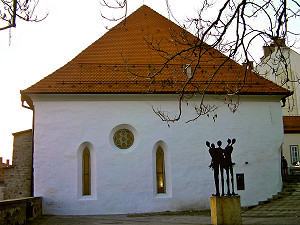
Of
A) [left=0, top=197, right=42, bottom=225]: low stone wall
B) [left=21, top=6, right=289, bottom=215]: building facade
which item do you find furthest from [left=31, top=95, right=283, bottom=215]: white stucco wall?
[left=0, top=197, right=42, bottom=225]: low stone wall

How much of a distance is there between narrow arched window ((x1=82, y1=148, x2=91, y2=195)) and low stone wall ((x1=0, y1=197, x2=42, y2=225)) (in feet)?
5.85

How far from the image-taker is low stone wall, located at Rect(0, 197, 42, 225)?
354 inches

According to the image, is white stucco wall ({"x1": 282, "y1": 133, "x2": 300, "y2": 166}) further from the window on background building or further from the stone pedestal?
the stone pedestal

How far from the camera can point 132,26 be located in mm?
17766

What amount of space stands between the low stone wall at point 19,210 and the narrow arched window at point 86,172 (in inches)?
70.2

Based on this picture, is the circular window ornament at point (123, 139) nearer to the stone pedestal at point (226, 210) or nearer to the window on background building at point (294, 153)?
the stone pedestal at point (226, 210)

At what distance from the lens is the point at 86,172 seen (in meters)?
14.4

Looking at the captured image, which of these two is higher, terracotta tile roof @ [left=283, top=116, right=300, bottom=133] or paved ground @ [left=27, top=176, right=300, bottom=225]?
terracotta tile roof @ [left=283, top=116, right=300, bottom=133]

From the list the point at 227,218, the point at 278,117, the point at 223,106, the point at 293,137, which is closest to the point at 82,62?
the point at 223,106

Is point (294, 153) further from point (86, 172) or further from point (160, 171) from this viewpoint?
point (86, 172)

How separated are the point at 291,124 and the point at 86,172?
1855 centimetres

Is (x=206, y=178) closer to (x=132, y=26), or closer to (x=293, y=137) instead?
(x=132, y=26)

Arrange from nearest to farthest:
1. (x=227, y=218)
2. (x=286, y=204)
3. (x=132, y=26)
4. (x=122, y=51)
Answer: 1. (x=227, y=218)
2. (x=286, y=204)
3. (x=122, y=51)
4. (x=132, y=26)

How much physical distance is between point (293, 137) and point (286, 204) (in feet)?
51.7
